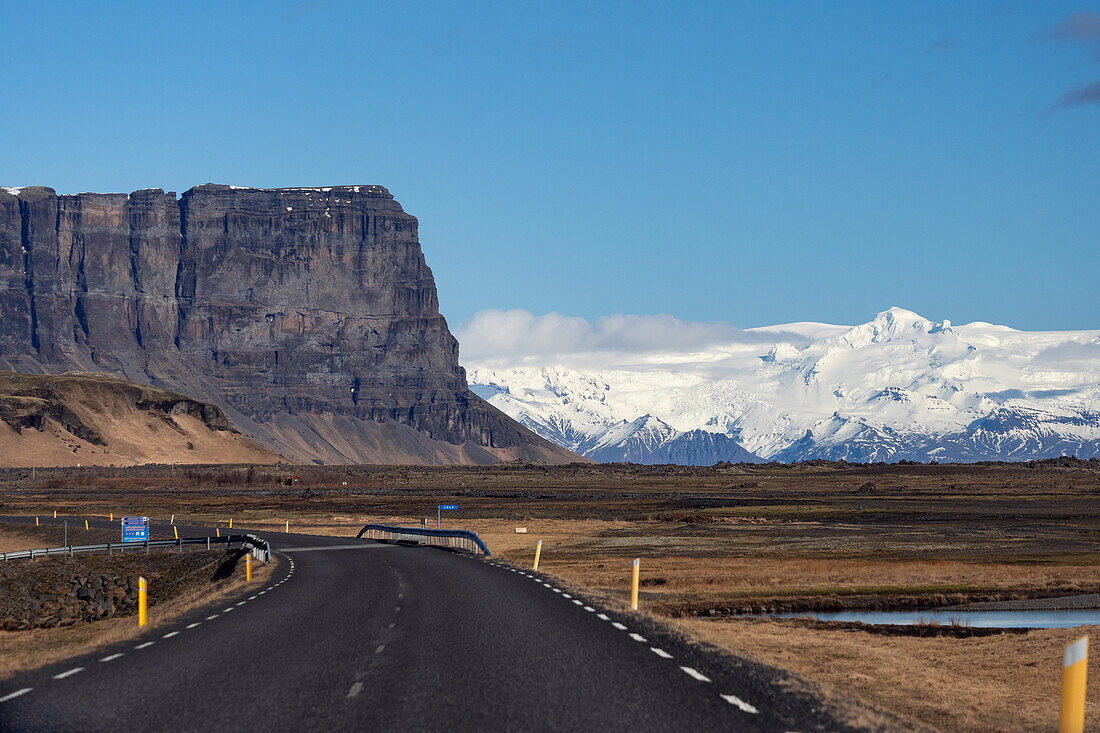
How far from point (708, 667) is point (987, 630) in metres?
14.8

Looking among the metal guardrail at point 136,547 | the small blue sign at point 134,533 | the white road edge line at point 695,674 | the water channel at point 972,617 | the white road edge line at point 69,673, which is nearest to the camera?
the white road edge line at point 695,674

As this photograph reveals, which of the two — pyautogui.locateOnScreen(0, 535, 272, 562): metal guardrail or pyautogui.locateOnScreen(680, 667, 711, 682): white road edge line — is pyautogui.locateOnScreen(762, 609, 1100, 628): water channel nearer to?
pyautogui.locateOnScreen(680, 667, 711, 682): white road edge line

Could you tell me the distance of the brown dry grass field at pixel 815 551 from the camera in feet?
70.9

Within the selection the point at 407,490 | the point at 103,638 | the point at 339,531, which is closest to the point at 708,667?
the point at 103,638

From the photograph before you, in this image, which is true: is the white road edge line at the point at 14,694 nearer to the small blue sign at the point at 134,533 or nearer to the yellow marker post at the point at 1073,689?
the yellow marker post at the point at 1073,689

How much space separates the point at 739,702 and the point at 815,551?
43.4 meters

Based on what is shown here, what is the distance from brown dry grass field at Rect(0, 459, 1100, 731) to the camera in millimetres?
21625

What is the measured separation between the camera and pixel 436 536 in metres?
62.6

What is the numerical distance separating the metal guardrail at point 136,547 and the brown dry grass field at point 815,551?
482 inches

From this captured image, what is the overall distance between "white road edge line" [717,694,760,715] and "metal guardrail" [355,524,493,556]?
3773cm

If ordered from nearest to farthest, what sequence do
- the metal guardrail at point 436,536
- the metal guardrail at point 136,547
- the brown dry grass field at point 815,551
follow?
1. the brown dry grass field at point 815,551
2. the metal guardrail at point 436,536
3. the metal guardrail at point 136,547

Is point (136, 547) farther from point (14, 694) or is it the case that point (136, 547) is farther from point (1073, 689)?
point (1073, 689)

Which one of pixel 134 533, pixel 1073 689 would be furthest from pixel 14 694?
pixel 134 533

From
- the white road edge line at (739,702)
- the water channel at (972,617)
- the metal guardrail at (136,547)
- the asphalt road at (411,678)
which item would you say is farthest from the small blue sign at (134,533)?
the white road edge line at (739,702)
